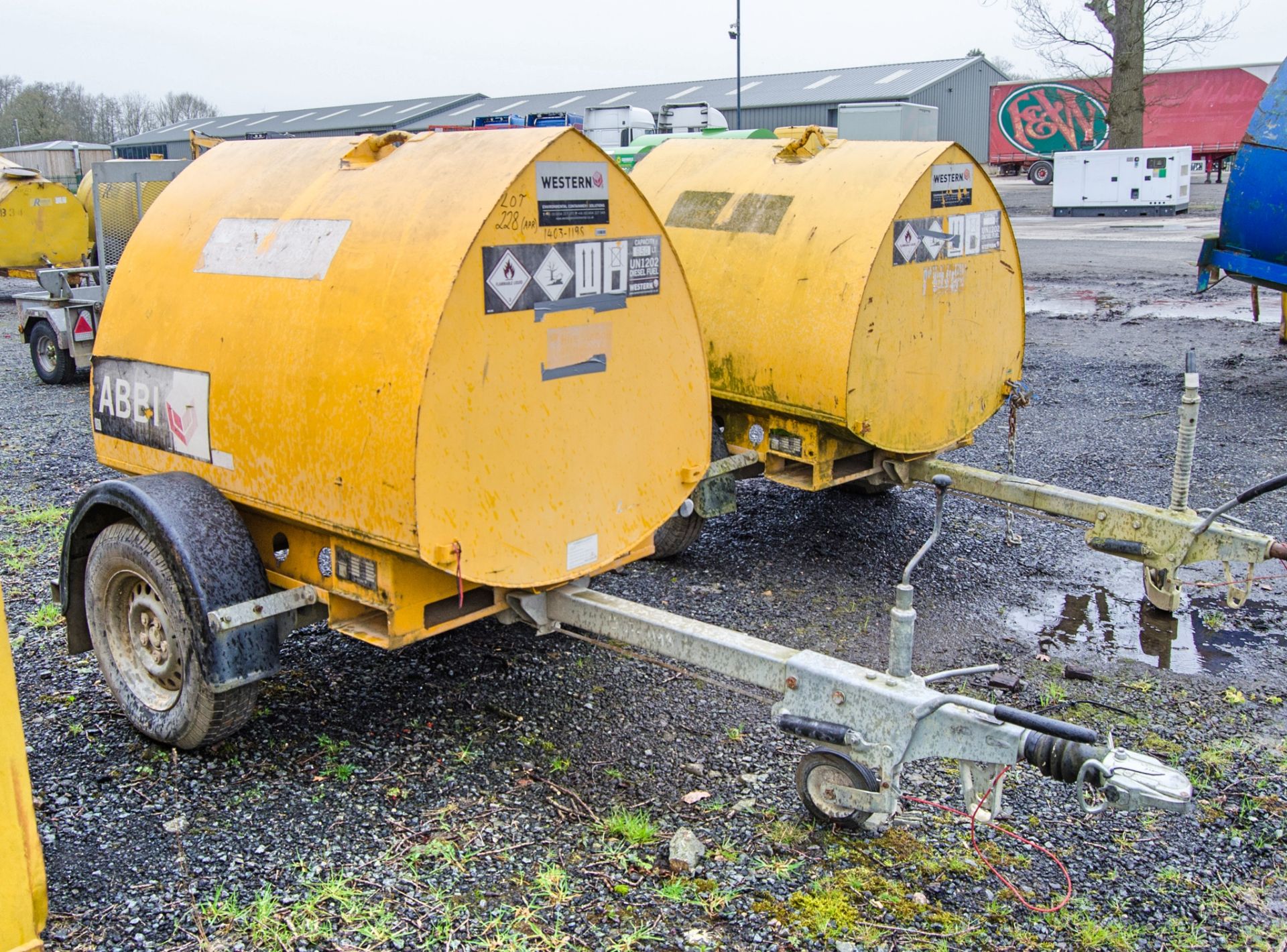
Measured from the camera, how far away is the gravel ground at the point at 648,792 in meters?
3.49

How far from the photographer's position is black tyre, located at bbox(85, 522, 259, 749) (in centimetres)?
417

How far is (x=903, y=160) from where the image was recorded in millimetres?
5812

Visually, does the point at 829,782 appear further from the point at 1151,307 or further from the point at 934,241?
the point at 1151,307

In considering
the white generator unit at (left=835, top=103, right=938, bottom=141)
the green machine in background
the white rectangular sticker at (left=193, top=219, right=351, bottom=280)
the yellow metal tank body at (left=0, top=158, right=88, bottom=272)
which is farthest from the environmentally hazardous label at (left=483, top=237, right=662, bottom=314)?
the yellow metal tank body at (left=0, top=158, right=88, bottom=272)

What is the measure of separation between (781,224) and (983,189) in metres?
1.16

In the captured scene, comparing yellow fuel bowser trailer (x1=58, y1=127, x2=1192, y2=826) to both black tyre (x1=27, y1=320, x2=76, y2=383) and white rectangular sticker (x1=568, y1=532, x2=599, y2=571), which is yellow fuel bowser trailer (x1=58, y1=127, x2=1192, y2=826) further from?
black tyre (x1=27, y1=320, x2=76, y2=383)

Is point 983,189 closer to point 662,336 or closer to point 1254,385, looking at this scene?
point 662,336

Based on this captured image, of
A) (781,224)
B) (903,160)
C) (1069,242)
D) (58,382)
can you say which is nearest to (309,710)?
(781,224)

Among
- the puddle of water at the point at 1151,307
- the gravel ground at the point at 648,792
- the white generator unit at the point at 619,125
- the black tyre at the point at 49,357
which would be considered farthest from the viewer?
the white generator unit at the point at 619,125

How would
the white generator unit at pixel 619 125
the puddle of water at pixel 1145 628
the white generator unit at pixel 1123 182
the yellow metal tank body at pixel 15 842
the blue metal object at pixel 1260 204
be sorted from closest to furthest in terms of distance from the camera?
the yellow metal tank body at pixel 15 842 → the puddle of water at pixel 1145 628 → the blue metal object at pixel 1260 204 → the white generator unit at pixel 619 125 → the white generator unit at pixel 1123 182

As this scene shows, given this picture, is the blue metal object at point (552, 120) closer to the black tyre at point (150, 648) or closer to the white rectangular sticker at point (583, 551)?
the white rectangular sticker at point (583, 551)

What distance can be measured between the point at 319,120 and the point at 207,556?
180 ft

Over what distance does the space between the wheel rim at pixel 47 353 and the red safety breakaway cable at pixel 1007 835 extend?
1128cm

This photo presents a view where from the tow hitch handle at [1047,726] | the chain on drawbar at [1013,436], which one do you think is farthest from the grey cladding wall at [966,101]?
the tow hitch handle at [1047,726]
